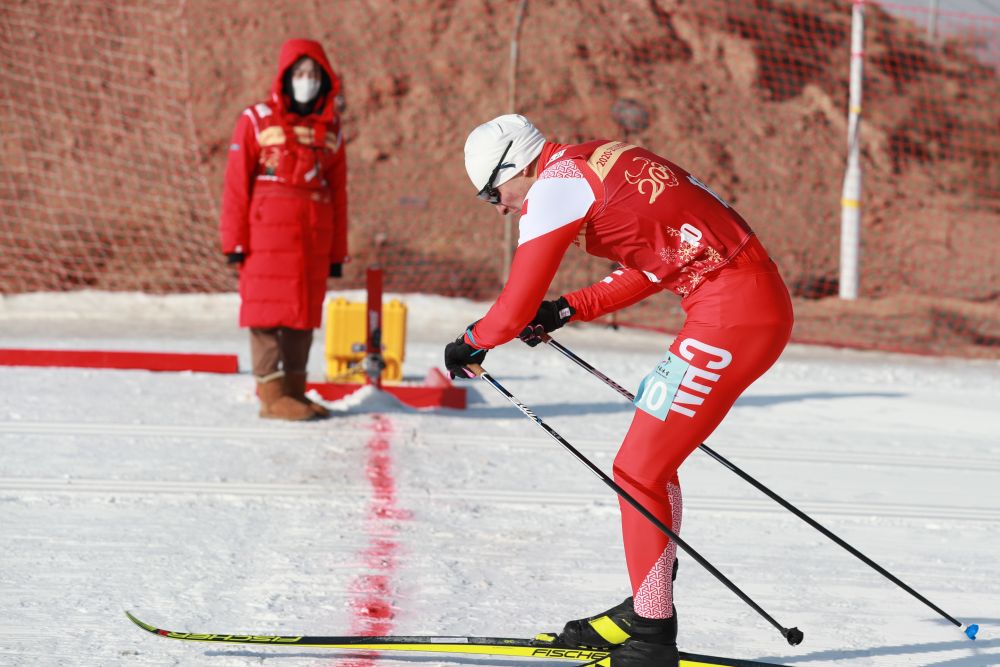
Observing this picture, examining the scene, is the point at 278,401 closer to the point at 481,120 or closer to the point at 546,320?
the point at 546,320

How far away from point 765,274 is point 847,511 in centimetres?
240

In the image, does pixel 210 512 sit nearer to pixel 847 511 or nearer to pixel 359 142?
pixel 847 511

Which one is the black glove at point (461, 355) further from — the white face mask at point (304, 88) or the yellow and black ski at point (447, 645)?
the white face mask at point (304, 88)

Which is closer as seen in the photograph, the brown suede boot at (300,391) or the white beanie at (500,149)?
the white beanie at (500,149)

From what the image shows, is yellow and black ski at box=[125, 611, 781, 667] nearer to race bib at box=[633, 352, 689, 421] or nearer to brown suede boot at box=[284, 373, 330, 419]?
race bib at box=[633, 352, 689, 421]

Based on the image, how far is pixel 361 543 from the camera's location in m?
4.49

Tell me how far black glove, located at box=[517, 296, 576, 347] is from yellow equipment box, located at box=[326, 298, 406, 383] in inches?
146

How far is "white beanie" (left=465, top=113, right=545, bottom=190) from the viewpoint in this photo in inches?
131

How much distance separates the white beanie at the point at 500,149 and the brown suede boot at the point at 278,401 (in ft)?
11.4

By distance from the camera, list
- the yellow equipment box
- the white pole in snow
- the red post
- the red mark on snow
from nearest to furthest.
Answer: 1. the red mark on snow
2. the red post
3. the yellow equipment box
4. the white pole in snow

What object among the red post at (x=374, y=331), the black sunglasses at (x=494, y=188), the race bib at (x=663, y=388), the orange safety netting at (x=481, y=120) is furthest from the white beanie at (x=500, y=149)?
the orange safety netting at (x=481, y=120)

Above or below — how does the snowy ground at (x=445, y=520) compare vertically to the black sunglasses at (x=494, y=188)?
below

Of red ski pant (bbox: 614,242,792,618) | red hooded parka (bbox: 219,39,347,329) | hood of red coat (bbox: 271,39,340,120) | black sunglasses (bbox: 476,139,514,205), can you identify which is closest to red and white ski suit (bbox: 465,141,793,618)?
red ski pant (bbox: 614,242,792,618)

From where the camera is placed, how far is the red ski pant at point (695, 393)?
3.20 metres
